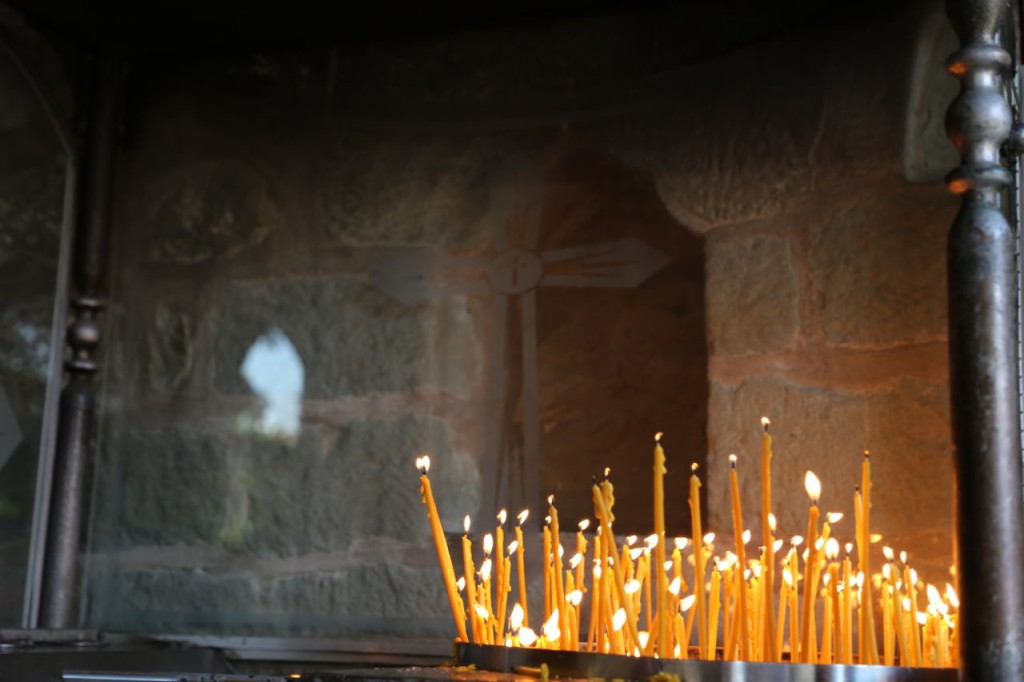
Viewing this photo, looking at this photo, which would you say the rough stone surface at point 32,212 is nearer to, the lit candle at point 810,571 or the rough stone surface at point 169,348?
the rough stone surface at point 169,348

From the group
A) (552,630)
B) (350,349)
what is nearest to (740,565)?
(552,630)

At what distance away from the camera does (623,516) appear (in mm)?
1988

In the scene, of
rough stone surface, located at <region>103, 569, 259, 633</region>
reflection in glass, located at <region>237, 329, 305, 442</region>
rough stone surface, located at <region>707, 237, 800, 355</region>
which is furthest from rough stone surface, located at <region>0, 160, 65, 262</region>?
rough stone surface, located at <region>707, 237, 800, 355</region>

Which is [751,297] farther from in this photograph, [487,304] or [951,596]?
[951,596]

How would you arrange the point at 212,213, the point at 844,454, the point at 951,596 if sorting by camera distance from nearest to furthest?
the point at 951,596
the point at 844,454
the point at 212,213

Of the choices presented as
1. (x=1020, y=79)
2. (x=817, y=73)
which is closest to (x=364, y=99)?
(x=817, y=73)

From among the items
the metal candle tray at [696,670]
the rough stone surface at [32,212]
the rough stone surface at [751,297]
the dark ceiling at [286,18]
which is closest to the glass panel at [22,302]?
the rough stone surface at [32,212]

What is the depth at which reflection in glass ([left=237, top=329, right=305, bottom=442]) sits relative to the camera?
2.22 meters

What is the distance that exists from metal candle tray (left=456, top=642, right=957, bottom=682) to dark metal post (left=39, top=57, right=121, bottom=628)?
123 cm

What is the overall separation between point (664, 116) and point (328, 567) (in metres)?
0.90

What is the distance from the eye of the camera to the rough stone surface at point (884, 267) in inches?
71.5

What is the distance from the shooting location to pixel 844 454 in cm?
184

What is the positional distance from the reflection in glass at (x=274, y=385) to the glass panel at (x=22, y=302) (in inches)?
14.1

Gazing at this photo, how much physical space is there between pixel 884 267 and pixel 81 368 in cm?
134
